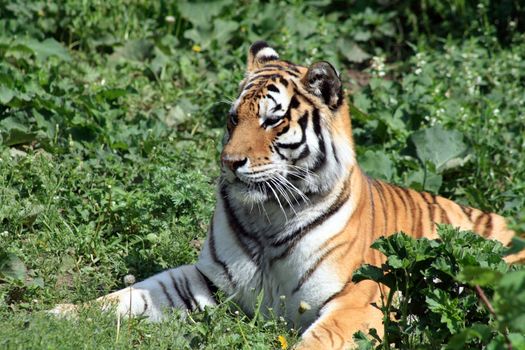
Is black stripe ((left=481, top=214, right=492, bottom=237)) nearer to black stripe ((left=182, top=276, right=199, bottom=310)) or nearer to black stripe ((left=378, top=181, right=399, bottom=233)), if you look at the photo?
black stripe ((left=378, top=181, right=399, bottom=233))

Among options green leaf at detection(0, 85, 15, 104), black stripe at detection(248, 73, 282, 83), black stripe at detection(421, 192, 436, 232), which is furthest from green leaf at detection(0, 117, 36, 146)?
black stripe at detection(421, 192, 436, 232)

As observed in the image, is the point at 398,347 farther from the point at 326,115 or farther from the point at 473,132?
the point at 473,132

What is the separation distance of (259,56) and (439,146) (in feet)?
6.12

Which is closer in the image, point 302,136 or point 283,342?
point 283,342

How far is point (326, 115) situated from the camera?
16.3ft

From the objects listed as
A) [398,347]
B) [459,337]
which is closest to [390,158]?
[398,347]

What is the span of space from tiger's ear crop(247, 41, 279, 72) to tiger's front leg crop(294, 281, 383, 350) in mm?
1291

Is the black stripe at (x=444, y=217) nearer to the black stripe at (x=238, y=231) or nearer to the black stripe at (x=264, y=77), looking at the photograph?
the black stripe at (x=238, y=231)

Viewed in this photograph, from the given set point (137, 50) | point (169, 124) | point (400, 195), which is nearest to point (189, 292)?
point (400, 195)

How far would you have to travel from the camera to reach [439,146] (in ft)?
22.1

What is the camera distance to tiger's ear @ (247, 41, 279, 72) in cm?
536

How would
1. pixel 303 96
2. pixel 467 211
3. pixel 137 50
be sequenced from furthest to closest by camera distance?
1. pixel 137 50
2. pixel 467 211
3. pixel 303 96

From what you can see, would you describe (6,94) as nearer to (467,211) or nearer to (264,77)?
(264,77)

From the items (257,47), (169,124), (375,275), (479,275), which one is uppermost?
(479,275)
